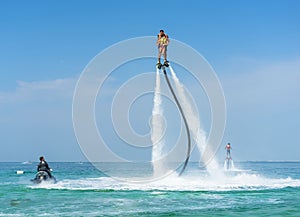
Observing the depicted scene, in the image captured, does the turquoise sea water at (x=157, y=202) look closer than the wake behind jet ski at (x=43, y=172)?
Yes

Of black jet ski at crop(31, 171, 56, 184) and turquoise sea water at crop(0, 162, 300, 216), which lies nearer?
turquoise sea water at crop(0, 162, 300, 216)

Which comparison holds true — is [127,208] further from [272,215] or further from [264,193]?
[264,193]

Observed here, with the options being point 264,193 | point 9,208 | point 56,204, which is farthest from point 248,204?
point 9,208

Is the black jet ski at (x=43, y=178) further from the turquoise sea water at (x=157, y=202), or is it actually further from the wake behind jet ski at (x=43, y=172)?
the turquoise sea water at (x=157, y=202)

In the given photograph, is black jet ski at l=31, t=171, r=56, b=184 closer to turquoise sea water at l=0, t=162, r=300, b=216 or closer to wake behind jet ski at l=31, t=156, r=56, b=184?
wake behind jet ski at l=31, t=156, r=56, b=184

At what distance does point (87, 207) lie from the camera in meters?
24.5

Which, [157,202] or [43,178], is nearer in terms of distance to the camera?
[157,202]

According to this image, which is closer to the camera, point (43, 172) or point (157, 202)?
point (157, 202)

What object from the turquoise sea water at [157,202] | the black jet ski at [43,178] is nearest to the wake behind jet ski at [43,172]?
the black jet ski at [43,178]

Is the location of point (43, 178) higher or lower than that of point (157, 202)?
higher

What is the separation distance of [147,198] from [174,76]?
304 inches

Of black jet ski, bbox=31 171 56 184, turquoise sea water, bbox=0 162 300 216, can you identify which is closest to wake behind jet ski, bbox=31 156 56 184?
black jet ski, bbox=31 171 56 184

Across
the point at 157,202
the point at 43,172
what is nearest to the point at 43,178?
the point at 43,172

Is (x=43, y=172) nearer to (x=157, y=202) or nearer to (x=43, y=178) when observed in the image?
(x=43, y=178)
